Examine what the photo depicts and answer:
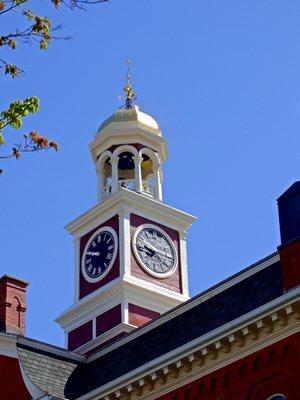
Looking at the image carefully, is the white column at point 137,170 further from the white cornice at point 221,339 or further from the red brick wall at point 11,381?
the white cornice at point 221,339

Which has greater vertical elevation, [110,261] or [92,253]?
[92,253]

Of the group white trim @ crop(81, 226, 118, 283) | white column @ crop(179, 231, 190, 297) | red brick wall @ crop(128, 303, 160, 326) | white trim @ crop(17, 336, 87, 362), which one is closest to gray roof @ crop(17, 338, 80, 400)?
white trim @ crop(17, 336, 87, 362)

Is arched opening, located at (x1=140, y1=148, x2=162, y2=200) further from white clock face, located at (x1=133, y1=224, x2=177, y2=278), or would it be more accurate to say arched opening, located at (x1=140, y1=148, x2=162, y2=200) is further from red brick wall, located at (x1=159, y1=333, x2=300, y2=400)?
red brick wall, located at (x1=159, y1=333, x2=300, y2=400)

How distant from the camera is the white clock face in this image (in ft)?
151

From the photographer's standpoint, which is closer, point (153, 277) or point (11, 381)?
point (11, 381)

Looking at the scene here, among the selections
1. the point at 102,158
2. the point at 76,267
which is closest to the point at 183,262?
the point at 76,267

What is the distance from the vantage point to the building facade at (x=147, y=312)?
26281mm

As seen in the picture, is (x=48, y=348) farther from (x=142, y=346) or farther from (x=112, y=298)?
(x=112, y=298)

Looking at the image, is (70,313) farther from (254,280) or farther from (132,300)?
(254,280)

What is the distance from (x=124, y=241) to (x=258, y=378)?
19.9m

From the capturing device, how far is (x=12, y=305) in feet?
121

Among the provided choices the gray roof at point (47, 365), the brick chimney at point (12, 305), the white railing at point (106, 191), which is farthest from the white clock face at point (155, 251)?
the gray roof at point (47, 365)

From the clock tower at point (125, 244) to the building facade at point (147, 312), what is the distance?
0.05 meters

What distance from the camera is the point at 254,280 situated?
95.3ft
